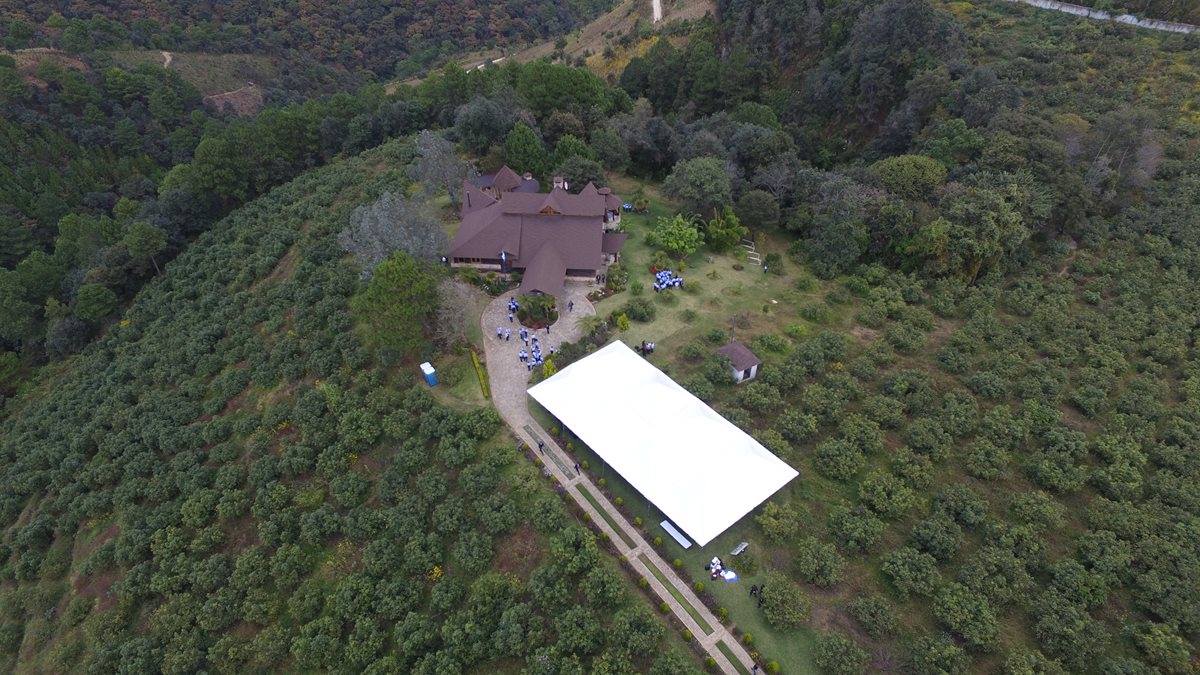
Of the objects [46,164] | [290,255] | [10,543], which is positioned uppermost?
[290,255]

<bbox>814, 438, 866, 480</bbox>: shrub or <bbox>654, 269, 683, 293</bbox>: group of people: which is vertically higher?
<bbox>654, 269, 683, 293</bbox>: group of people

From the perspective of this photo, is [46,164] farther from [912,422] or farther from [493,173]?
[912,422]

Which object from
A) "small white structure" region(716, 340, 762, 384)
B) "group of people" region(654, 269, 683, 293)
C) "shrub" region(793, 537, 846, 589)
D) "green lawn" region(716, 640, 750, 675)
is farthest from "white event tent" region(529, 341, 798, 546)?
"group of people" region(654, 269, 683, 293)

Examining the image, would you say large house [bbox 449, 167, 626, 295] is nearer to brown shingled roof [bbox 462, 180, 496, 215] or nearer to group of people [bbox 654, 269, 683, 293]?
brown shingled roof [bbox 462, 180, 496, 215]

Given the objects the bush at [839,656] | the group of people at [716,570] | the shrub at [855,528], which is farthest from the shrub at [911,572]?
the group of people at [716,570]

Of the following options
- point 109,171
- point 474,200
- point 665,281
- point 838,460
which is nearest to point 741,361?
point 838,460

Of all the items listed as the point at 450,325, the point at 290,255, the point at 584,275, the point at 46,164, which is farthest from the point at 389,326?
the point at 46,164
